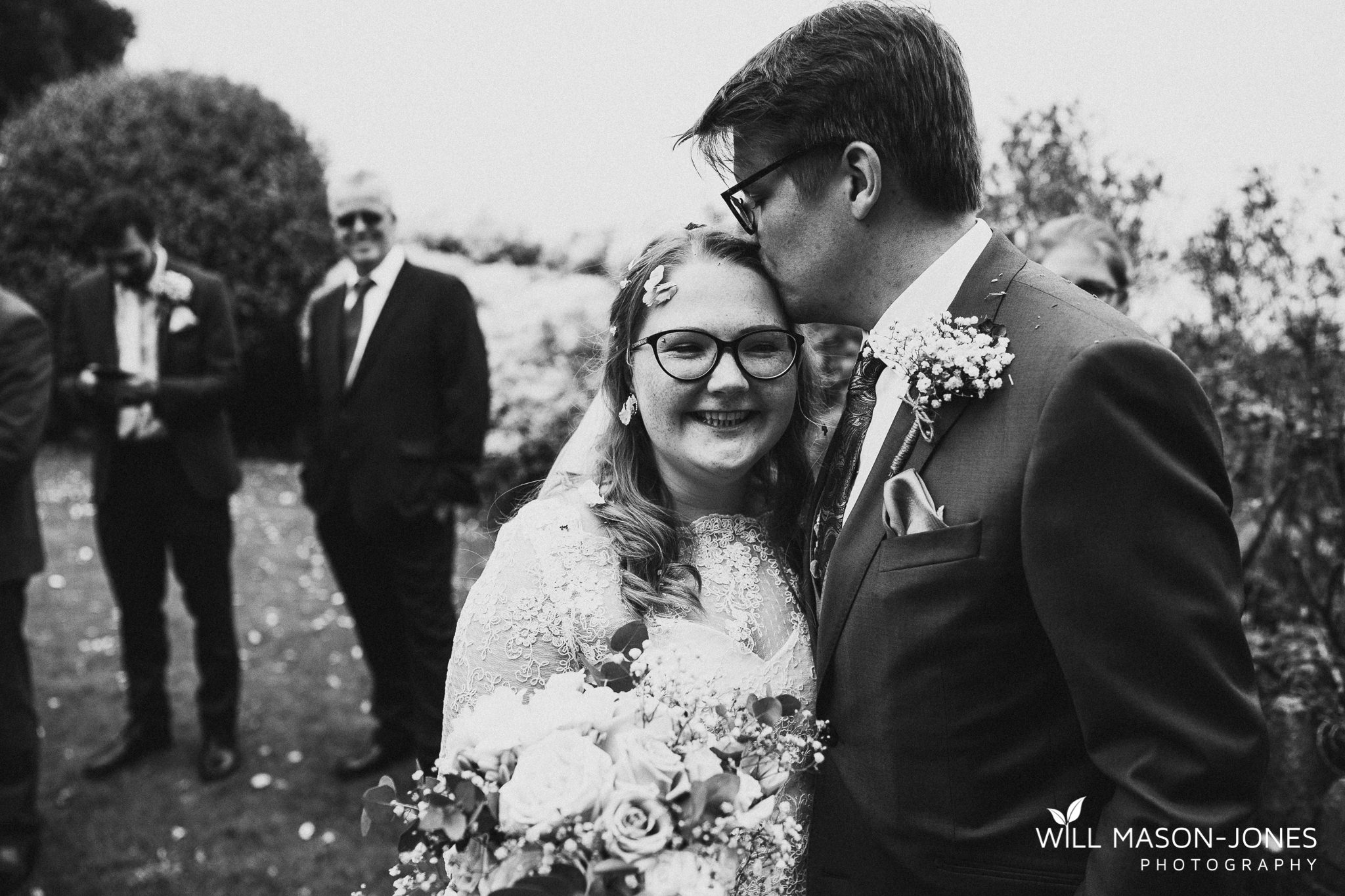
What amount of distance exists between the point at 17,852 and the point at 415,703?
1.89m

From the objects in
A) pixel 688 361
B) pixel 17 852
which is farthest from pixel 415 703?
pixel 688 361

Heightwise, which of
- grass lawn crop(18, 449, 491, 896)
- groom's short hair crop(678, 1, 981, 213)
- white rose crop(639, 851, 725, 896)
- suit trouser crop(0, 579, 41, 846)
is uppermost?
groom's short hair crop(678, 1, 981, 213)

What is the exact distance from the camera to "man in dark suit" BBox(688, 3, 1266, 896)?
1669 millimetres

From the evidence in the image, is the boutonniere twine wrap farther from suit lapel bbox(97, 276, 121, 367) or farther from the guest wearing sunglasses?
the guest wearing sunglasses

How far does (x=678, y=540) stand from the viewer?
2.65 metres

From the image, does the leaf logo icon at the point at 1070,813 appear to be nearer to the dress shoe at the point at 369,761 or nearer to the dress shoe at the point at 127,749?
the dress shoe at the point at 369,761

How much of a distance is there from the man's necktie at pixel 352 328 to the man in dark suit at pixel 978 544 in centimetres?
377

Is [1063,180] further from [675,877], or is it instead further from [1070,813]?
[675,877]

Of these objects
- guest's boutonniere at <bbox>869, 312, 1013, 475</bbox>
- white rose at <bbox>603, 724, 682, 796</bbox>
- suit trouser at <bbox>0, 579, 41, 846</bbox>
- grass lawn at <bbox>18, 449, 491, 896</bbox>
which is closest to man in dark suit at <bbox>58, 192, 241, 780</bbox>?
grass lawn at <bbox>18, 449, 491, 896</bbox>

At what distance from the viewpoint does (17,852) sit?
4.57m

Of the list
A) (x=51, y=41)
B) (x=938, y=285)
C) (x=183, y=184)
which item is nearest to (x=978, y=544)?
(x=938, y=285)

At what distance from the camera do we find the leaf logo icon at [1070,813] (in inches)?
73.9

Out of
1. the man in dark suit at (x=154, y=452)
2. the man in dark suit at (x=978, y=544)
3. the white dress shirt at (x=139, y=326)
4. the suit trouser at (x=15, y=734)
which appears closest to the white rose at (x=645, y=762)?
the man in dark suit at (x=978, y=544)

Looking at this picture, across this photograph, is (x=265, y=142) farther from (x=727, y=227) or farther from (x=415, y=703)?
(x=727, y=227)
